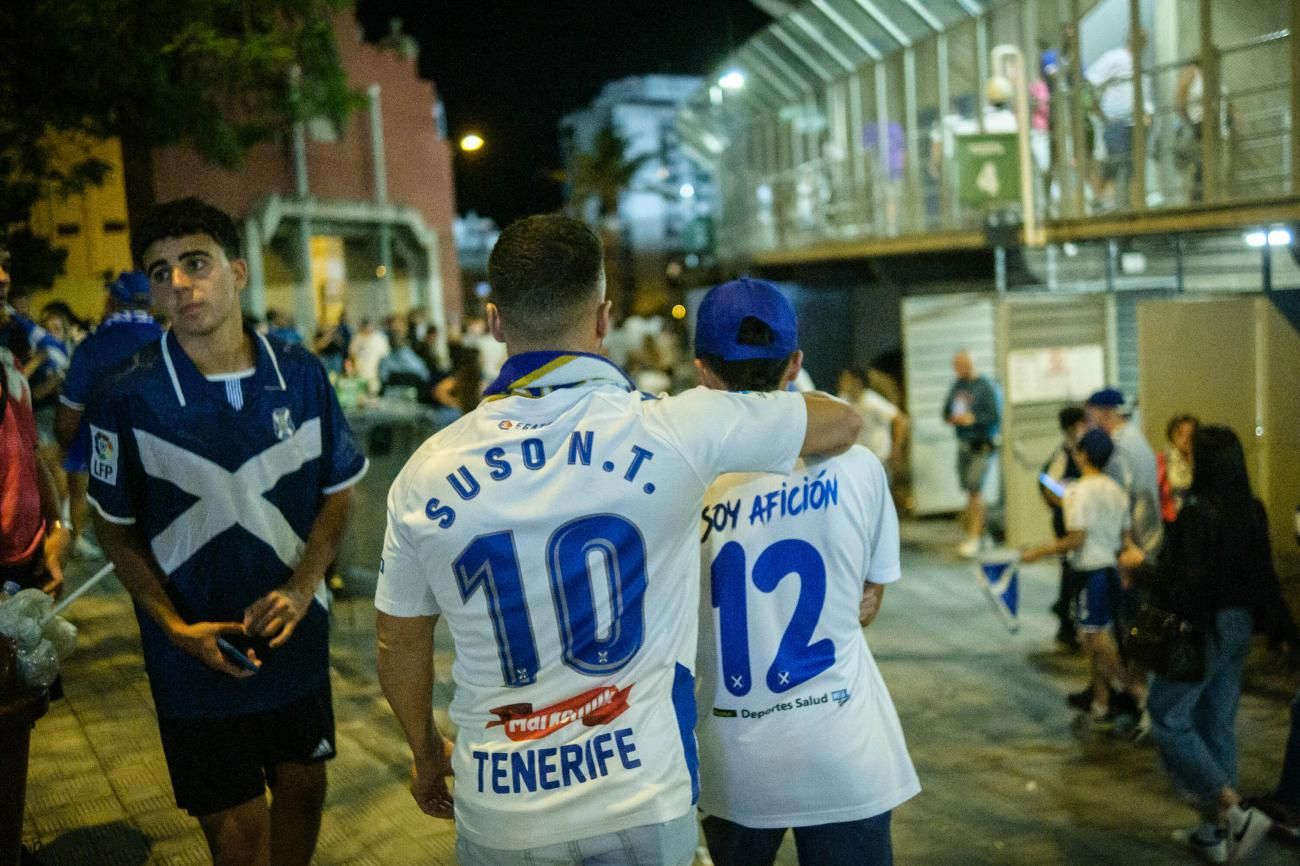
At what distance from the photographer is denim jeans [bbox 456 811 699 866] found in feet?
7.53

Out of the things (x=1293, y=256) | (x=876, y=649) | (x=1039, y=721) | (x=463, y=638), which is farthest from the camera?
(x=1293, y=256)

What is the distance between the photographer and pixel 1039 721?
712 cm

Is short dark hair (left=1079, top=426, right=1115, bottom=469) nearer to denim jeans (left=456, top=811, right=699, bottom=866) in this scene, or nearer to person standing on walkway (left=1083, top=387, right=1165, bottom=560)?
person standing on walkway (left=1083, top=387, right=1165, bottom=560)

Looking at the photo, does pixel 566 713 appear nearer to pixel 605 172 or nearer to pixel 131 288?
pixel 131 288

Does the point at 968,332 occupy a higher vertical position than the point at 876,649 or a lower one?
higher

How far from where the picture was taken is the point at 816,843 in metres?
3.04

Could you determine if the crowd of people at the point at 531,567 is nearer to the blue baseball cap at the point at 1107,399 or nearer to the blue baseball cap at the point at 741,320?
the blue baseball cap at the point at 741,320

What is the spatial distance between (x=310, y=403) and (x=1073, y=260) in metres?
12.6

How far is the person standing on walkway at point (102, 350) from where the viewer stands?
496 centimetres

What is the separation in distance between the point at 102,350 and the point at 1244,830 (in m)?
5.41

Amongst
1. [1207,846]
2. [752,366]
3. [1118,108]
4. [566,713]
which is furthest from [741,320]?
[1118,108]

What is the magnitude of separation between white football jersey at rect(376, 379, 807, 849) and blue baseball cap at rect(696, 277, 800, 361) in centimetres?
64

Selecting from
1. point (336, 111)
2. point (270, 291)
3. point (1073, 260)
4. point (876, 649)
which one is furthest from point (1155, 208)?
point (270, 291)

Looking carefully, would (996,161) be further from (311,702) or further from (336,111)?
(311,702)
